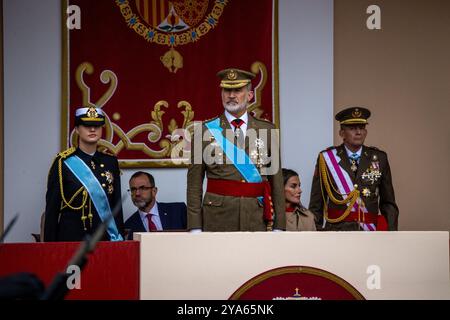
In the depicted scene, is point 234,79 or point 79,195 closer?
point 234,79

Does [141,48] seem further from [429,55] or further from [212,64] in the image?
[429,55]

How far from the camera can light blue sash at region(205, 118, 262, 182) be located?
16.6 ft

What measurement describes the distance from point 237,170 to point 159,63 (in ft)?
7.40

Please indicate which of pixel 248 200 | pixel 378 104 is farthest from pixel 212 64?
pixel 248 200

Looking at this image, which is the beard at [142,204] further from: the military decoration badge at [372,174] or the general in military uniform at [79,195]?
the military decoration badge at [372,174]

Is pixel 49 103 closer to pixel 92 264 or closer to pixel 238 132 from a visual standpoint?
pixel 238 132

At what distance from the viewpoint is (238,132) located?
16.8 feet

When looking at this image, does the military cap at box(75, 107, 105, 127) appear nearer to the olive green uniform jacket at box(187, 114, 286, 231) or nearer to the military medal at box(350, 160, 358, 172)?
the olive green uniform jacket at box(187, 114, 286, 231)

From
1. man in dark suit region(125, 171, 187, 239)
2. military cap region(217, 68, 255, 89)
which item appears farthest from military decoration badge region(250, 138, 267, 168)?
man in dark suit region(125, 171, 187, 239)

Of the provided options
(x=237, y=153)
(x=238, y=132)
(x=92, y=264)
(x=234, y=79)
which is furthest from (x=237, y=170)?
(x=92, y=264)

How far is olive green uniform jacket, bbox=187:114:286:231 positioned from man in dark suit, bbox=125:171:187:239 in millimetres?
1499

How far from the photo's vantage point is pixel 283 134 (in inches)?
283

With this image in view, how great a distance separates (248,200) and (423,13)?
3025 millimetres

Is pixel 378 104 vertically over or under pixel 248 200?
over
